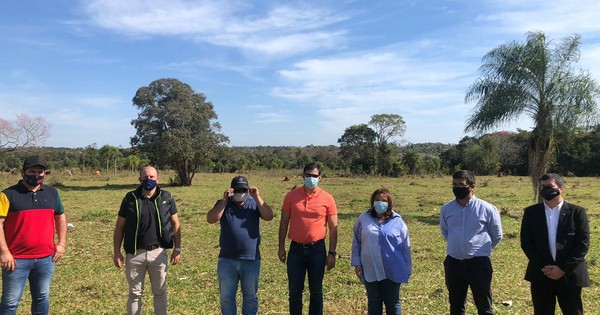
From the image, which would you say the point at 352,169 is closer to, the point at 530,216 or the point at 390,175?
the point at 390,175

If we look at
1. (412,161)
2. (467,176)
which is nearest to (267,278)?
(467,176)

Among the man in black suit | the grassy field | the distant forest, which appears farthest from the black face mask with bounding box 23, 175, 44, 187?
the distant forest

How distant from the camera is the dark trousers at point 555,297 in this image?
3.94 metres

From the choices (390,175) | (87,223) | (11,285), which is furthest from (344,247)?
(390,175)

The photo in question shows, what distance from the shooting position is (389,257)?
13.4 feet

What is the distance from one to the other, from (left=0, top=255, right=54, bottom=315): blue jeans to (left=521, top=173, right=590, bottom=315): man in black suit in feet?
15.5

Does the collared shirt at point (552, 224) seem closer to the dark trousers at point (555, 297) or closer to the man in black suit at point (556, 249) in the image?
the man in black suit at point (556, 249)

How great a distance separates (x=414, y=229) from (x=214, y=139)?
2028 cm

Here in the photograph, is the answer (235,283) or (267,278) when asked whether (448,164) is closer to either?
(267,278)

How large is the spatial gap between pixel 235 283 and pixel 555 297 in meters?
3.10

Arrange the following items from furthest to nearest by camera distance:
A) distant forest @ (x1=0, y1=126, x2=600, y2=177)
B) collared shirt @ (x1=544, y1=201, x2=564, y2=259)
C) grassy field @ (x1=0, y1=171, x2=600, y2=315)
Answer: distant forest @ (x1=0, y1=126, x2=600, y2=177), grassy field @ (x1=0, y1=171, x2=600, y2=315), collared shirt @ (x1=544, y1=201, x2=564, y2=259)

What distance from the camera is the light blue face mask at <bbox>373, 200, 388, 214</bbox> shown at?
4184 mm

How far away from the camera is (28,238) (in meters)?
4.19

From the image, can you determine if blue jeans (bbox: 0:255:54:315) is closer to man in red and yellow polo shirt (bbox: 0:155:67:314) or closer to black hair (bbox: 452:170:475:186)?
man in red and yellow polo shirt (bbox: 0:155:67:314)
